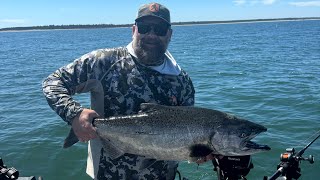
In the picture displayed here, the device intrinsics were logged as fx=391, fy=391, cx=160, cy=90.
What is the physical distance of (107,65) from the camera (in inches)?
190

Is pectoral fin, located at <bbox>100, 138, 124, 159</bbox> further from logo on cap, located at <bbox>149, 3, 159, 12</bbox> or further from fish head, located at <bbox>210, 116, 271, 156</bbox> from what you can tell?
logo on cap, located at <bbox>149, 3, 159, 12</bbox>

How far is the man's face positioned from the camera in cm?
491

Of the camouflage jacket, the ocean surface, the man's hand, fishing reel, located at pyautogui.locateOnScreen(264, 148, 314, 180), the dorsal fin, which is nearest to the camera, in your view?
the man's hand

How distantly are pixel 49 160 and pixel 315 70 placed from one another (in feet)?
→ 69.0

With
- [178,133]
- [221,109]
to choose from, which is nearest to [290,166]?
[178,133]

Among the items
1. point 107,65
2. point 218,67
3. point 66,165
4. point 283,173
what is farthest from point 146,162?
point 218,67

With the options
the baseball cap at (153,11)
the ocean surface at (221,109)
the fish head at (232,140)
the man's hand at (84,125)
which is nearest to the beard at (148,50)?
the baseball cap at (153,11)

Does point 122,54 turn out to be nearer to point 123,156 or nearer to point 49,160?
point 123,156

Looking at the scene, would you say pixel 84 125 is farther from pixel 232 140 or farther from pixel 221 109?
pixel 221 109

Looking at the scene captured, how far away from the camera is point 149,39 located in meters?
4.90

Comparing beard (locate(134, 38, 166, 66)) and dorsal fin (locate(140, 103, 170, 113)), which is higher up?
beard (locate(134, 38, 166, 66))

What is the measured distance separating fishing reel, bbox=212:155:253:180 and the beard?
1.54 m

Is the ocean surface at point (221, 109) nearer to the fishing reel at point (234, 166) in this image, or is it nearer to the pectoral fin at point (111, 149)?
the fishing reel at point (234, 166)

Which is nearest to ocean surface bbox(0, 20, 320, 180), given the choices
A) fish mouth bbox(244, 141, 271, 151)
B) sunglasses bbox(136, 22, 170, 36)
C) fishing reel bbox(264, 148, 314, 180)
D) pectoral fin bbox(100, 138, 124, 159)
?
fishing reel bbox(264, 148, 314, 180)
